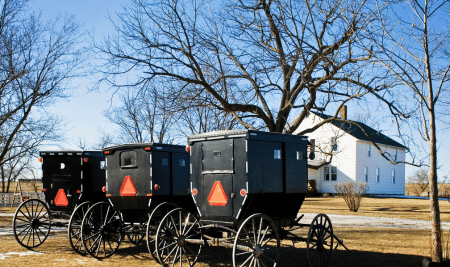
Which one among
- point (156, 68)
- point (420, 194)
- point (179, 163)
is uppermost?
point (156, 68)

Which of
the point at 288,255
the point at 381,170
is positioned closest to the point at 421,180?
the point at 381,170

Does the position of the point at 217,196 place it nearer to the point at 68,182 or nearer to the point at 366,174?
the point at 68,182

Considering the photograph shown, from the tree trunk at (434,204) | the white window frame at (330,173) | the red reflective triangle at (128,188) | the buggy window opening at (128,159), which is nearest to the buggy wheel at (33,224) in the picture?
the red reflective triangle at (128,188)

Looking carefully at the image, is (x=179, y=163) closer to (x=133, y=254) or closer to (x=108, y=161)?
(x=108, y=161)

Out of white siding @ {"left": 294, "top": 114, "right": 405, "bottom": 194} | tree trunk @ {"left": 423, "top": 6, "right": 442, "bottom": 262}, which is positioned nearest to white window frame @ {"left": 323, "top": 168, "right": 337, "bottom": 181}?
white siding @ {"left": 294, "top": 114, "right": 405, "bottom": 194}

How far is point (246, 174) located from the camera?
825 centimetres

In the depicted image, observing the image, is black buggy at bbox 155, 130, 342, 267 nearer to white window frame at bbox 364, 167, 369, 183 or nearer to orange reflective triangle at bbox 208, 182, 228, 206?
orange reflective triangle at bbox 208, 182, 228, 206

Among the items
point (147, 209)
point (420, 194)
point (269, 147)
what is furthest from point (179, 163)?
point (420, 194)

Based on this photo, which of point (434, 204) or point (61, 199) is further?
point (61, 199)

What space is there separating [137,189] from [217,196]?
2656 mm

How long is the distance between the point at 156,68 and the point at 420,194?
138 ft

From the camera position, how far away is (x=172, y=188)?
10.9m

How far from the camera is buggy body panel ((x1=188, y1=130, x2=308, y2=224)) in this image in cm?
835

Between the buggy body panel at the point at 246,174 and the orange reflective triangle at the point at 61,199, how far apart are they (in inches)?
193
